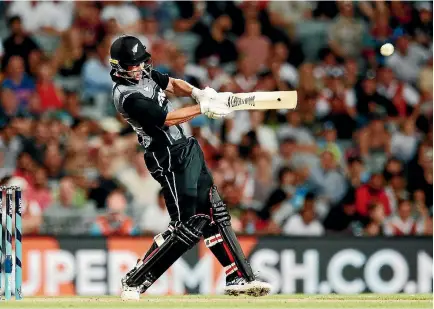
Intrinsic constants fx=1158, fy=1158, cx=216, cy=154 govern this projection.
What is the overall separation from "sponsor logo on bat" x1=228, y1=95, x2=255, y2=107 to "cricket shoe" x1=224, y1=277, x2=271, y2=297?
1344 millimetres

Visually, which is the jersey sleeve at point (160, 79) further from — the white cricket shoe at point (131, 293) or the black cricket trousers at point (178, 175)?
the white cricket shoe at point (131, 293)

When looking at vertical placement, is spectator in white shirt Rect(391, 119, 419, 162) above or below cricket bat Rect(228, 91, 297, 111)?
above

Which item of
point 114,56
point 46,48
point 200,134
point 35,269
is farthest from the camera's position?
point 46,48

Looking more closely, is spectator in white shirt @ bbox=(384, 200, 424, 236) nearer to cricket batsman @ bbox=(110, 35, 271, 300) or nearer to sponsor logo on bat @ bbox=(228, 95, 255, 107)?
cricket batsman @ bbox=(110, 35, 271, 300)

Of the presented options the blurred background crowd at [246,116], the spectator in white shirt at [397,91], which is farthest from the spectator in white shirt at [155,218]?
the spectator in white shirt at [397,91]

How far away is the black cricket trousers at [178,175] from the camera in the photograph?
8.64 meters

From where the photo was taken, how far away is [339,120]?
14.5 meters

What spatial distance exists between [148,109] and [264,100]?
0.91 metres

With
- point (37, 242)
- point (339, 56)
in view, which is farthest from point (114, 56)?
point (339, 56)

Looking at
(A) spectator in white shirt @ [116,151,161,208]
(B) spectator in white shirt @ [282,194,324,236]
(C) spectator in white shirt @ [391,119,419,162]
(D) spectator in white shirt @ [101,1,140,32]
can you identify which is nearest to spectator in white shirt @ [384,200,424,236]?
(B) spectator in white shirt @ [282,194,324,236]

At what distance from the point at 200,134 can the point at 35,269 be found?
2913mm

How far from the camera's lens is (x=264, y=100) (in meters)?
8.71

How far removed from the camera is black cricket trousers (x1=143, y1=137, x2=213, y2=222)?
864cm

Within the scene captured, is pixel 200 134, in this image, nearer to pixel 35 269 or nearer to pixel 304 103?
pixel 304 103
